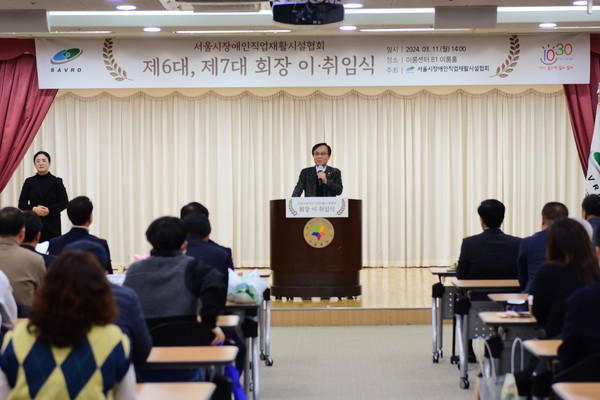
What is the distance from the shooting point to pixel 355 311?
7434 millimetres

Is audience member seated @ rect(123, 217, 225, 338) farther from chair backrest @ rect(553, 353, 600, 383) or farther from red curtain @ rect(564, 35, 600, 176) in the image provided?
red curtain @ rect(564, 35, 600, 176)

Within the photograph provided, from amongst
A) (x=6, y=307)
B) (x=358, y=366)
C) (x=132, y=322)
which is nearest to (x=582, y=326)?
(x=132, y=322)

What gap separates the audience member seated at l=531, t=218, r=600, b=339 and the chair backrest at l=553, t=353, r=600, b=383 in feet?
2.35

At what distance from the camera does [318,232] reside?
7438mm

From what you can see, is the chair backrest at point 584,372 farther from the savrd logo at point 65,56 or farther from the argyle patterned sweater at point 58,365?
the savrd logo at point 65,56

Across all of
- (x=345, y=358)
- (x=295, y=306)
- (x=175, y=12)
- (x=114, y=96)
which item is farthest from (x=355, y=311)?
(x=114, y=96)

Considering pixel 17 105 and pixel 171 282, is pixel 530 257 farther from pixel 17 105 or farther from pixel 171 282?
pixel 17 105

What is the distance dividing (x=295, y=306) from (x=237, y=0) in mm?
2605

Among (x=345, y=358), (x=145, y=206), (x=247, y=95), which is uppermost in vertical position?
(x=247, y=95)

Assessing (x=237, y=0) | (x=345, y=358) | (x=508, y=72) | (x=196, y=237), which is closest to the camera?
(x=196, y=237)

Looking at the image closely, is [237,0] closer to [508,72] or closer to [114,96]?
[508,72]

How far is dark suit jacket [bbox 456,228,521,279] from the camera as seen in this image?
569cm

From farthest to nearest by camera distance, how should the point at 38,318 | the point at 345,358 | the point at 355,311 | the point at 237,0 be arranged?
1. the point at 355,311
2. the point at 237,0
3. the point at 345,358
4. the point at 38,318

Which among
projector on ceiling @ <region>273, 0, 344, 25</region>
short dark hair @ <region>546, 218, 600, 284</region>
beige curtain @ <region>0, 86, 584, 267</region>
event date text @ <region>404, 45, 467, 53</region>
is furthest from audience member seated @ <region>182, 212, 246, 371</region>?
beige curtain @ <region>0, 86, 584, 267</region>
